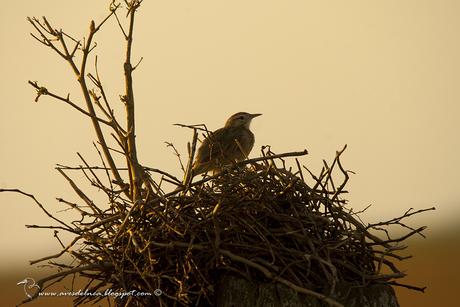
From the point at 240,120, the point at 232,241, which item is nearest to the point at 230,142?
the point at 240,120

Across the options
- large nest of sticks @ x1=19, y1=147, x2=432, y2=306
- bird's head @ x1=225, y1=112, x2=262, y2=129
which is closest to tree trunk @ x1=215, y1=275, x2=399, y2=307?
large nest of sticks @ x1=19, y1=147, x2=432, y2=306

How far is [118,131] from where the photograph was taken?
7.47 meters

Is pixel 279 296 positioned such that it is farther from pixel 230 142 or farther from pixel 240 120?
pixel 240 120

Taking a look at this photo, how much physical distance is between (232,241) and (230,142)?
19.6ft

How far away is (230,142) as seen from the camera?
12.5 m

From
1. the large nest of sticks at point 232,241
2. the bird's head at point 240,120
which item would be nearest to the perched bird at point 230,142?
the bird's head at point 240,120

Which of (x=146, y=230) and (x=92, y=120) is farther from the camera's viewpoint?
(x=92, y=120)

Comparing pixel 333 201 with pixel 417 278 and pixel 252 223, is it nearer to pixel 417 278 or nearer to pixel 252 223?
pixel 252 223

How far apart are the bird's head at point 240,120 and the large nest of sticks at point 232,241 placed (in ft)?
22.4

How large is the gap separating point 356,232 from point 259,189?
2.50ft

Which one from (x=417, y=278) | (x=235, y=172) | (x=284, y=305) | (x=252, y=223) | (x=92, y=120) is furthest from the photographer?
(x=417, y=278)

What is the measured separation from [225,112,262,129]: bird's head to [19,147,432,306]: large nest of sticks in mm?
6822

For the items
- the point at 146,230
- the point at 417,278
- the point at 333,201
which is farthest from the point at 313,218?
the point at 417,278

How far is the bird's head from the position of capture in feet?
45.5
